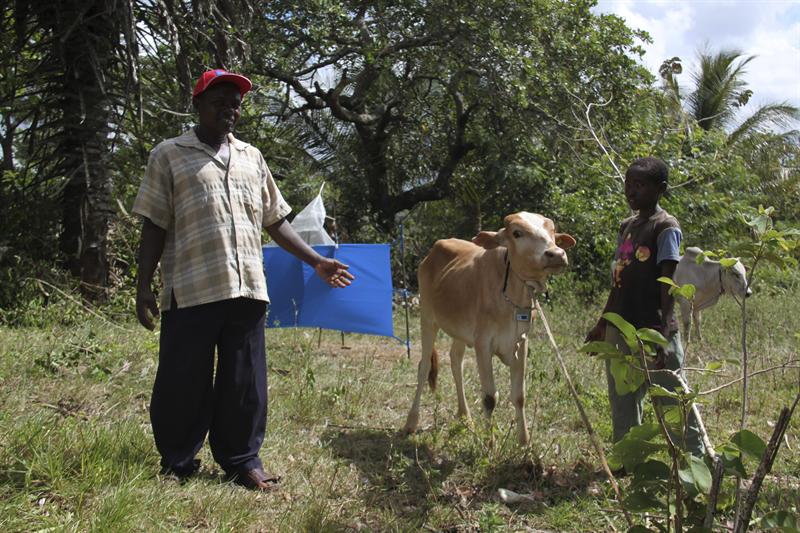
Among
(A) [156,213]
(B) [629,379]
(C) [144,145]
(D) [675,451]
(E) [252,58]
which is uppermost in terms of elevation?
(E) [252,58]

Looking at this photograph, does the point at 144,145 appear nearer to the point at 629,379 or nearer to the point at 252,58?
the point at 252,58

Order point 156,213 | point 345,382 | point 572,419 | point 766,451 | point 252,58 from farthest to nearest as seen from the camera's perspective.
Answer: point 252,58 < point 345,382 < point 572,419 < point 156,213 < point 766,451

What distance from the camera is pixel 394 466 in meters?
3.88

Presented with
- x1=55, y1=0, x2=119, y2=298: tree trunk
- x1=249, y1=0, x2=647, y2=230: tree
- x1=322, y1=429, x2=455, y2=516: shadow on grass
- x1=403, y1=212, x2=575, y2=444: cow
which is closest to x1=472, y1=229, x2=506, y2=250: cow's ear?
x1=403, y1=212, x2=575, y2=444: cow

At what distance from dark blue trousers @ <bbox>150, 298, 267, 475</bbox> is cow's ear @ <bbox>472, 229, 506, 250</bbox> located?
4.88ft

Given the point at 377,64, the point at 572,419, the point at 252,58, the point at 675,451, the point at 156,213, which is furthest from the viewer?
the point at 377,64

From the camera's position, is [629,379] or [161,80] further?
[161,80]

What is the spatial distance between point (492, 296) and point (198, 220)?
184 centimetres

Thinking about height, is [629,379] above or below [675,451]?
above

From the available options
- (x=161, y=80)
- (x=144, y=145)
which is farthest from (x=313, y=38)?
(x=144, y=145)

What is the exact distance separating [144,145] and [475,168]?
7.80m

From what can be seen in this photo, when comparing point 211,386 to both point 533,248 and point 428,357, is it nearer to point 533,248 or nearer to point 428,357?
point 533,248

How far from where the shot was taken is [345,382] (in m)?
5.63

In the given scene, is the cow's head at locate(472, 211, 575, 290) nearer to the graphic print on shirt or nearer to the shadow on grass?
the graphic print on shirt
